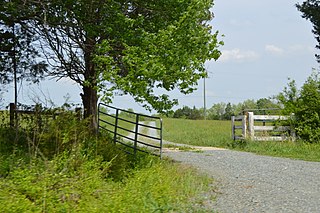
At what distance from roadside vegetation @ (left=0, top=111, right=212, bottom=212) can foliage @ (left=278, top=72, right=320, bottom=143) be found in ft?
29.8

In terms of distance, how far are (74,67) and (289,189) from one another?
7310 mm

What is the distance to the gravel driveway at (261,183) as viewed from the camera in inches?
298

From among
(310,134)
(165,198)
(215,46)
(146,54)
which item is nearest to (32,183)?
(165,198)

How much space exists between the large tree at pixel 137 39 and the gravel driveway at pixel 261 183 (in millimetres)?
2604

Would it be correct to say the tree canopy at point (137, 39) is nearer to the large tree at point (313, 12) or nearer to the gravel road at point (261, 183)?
the gravel road at point (261, 183)

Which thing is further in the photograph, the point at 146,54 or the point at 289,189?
the point at 146,54

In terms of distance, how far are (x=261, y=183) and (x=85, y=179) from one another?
14.9ft

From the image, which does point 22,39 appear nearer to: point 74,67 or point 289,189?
point 74,67

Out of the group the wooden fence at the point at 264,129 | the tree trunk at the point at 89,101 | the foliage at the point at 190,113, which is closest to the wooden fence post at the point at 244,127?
the wooden fence at the point at 264,129

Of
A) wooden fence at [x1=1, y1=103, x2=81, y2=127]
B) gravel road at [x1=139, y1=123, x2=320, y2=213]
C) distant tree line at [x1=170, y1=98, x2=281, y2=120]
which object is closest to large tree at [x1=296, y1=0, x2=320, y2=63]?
distant tree line at [x1=170, y1=98, x2=281, y2=120]

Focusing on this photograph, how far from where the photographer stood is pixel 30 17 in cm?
1215

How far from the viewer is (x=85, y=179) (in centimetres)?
716

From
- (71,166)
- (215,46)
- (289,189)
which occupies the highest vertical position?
(215,46)

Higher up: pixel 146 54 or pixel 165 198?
pixel 146 54
